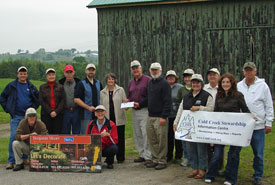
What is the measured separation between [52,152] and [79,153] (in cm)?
58

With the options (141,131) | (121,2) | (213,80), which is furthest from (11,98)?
(121,2)

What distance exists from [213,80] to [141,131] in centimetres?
217

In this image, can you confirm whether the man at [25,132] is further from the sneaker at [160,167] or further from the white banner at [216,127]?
the white banner at [216,127]

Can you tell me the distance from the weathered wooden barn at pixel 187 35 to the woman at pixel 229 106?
12.1 metres

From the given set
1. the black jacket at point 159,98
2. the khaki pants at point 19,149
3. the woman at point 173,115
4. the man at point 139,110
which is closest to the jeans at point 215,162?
the black jacket at point 159,98

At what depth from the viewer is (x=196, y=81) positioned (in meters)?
6.62

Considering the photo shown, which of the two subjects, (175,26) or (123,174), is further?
(175,26)

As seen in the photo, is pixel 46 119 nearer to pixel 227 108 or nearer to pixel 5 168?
pixel 5 168

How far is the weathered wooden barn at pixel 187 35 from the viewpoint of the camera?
56.9 feet

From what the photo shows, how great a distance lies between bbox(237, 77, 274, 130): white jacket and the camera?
20.0ft

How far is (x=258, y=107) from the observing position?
20.1ft

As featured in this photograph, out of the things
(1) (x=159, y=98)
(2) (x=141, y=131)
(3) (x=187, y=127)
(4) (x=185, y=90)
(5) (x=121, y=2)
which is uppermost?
(5) (x=121, y=2)

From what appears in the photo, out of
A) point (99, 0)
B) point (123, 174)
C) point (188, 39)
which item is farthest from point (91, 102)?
point (99, 0)

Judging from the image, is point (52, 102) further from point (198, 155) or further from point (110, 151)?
point (198, 155)
